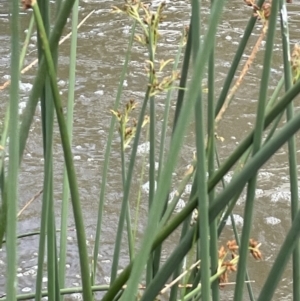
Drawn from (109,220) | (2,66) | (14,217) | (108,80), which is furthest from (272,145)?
(2,66)

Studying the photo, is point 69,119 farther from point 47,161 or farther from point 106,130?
point 106,130

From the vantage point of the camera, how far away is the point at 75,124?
1.89 m

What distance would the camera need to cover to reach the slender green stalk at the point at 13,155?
1.09 feet

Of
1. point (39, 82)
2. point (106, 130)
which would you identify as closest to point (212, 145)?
point (39, 82)

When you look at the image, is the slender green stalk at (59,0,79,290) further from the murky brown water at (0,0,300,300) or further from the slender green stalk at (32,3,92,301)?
the murky brown water at (0,0,300,300)

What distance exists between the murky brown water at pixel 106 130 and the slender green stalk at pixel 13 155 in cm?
96

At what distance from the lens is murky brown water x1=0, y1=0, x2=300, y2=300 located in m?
1.41

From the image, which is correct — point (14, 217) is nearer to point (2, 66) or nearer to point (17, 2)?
point (17, 2)

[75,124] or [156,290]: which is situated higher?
[156,290]

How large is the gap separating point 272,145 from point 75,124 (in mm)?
1530

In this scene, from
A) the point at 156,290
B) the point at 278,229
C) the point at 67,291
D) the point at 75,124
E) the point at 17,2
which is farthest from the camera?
the point at 75,124

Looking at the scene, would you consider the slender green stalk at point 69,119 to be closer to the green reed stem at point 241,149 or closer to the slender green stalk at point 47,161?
the slender green stalk at point 47,161

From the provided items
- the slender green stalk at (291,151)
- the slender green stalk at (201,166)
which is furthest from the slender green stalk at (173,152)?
the slender green stalk at (291,151)

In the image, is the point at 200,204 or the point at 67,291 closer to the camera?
the point at 200,204
